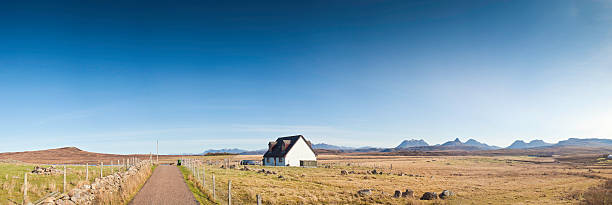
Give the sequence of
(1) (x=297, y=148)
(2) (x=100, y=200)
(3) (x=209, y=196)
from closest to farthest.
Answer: (2) (x=100, y=200), (3) (x=209, y=196), (1) (x=297, y=148)

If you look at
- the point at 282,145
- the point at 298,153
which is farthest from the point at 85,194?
the point at 282,145

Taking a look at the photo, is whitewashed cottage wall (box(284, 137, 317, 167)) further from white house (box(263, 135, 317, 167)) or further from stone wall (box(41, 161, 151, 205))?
stone wall (box(41, 161, 151, 205))

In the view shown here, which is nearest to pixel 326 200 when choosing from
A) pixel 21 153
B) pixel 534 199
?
pixel 534 199

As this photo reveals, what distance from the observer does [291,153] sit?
70812 millimetres

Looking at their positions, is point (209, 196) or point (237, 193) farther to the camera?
point (237, 193)

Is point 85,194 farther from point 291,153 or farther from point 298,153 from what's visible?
point 298,153

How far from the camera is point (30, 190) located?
22.3 m

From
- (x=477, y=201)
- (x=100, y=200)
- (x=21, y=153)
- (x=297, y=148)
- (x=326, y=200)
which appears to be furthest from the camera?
(x=21, y=153)

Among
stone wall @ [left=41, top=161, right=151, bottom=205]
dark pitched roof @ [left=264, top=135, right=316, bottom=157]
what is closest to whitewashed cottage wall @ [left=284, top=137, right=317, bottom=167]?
dark pitched roof @ [left=264, top=135, right=316, bottom=157]

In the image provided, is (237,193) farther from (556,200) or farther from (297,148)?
(297,148)

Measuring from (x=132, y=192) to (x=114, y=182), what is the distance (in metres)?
3.07

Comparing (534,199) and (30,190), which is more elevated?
(30,190)

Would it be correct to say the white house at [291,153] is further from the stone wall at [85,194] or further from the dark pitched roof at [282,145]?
the stone wall at [85,194]

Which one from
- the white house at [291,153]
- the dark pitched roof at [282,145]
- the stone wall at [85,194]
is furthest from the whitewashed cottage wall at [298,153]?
the stone wall at [85,194]
